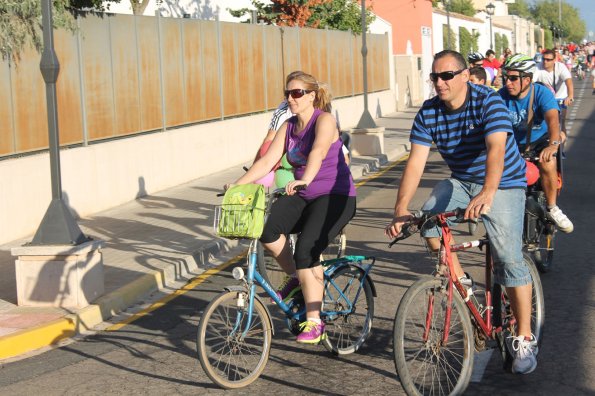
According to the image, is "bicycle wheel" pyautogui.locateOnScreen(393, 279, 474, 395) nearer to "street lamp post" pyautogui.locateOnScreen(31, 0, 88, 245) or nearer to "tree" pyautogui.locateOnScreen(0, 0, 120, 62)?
"street lamp post" pyautogui.locateOnScreen(31, 0, 88, 245)

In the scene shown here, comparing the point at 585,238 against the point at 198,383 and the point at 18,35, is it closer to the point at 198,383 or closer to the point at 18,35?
the point at 198,383

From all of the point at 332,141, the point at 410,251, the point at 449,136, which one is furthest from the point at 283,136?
the point at 410,251

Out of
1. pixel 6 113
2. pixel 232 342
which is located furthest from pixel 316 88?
pixel 6 113

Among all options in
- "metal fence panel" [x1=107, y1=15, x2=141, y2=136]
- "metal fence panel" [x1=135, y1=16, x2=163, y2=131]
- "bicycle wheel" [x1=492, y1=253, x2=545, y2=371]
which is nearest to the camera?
"bicycle wheel" [x1=492, y1=253, x2=545, y2=371]

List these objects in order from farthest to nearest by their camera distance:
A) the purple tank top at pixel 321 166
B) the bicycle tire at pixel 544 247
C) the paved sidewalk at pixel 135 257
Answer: the bicycle tire at pixel 544 247 < the paved sidewalk at pixel 135 257 < the purple tank top at pixel 321 166

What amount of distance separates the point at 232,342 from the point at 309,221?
946 mm

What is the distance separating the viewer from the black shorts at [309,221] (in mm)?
6699

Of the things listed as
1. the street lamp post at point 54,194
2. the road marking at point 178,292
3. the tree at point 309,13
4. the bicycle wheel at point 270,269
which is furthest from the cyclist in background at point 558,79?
the tree at point 309,13

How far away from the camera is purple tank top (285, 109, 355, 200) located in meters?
6.92

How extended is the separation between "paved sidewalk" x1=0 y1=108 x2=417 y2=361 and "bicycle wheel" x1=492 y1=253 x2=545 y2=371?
3424 millimetres

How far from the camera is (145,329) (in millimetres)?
8219

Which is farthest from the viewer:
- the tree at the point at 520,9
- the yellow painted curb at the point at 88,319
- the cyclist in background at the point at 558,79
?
the tree at the point at 520,9

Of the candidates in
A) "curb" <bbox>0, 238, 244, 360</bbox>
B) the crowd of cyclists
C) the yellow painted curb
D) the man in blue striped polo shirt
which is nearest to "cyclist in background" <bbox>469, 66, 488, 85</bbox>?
"curb" <bbox>0, 238, 244, 360</bbox>

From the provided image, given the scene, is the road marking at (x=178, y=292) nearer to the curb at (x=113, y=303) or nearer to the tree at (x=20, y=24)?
the curb at (x=113, y=303)
